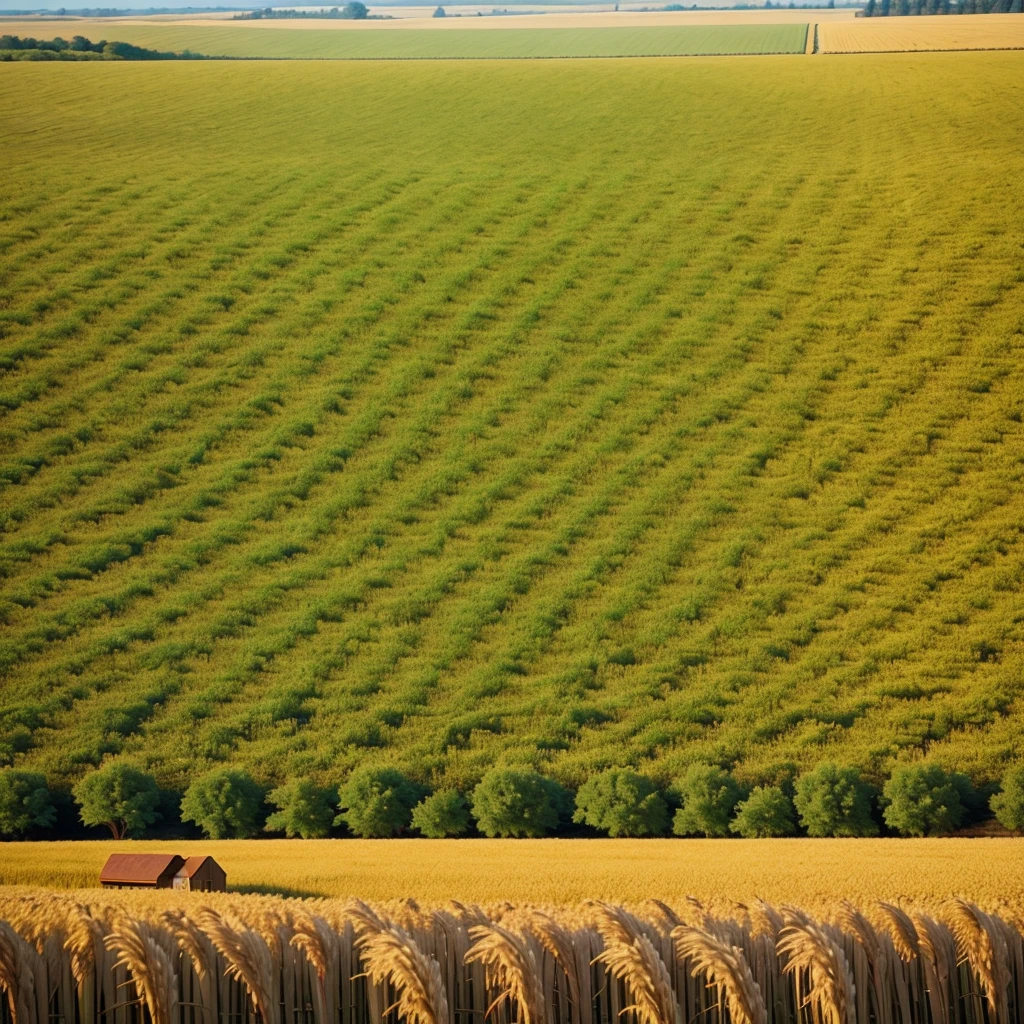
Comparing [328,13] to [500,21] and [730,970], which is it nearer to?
[500,21]

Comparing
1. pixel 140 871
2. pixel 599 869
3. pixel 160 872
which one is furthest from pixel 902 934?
pixel 140 871

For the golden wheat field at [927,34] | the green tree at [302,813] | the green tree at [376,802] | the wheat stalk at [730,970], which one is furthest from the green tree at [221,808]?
the golden wheat field at [927,34]

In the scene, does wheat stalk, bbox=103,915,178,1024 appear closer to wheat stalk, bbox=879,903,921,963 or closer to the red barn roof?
the red barn roof

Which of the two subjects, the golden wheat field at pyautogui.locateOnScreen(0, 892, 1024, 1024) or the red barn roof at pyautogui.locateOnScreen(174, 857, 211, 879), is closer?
the golden wheat field at pyautogui.locateOnScreen(0, 892, 1024, 1024)

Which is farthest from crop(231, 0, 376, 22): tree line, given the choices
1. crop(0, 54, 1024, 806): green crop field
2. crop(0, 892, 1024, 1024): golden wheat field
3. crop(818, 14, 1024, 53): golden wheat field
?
crop(0, 892, 1024, 1024): golden wheat field

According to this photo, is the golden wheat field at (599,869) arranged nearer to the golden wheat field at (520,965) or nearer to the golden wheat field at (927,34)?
the golden wheat field at (520,965)

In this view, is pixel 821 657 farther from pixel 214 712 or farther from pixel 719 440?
pixel 214 712
